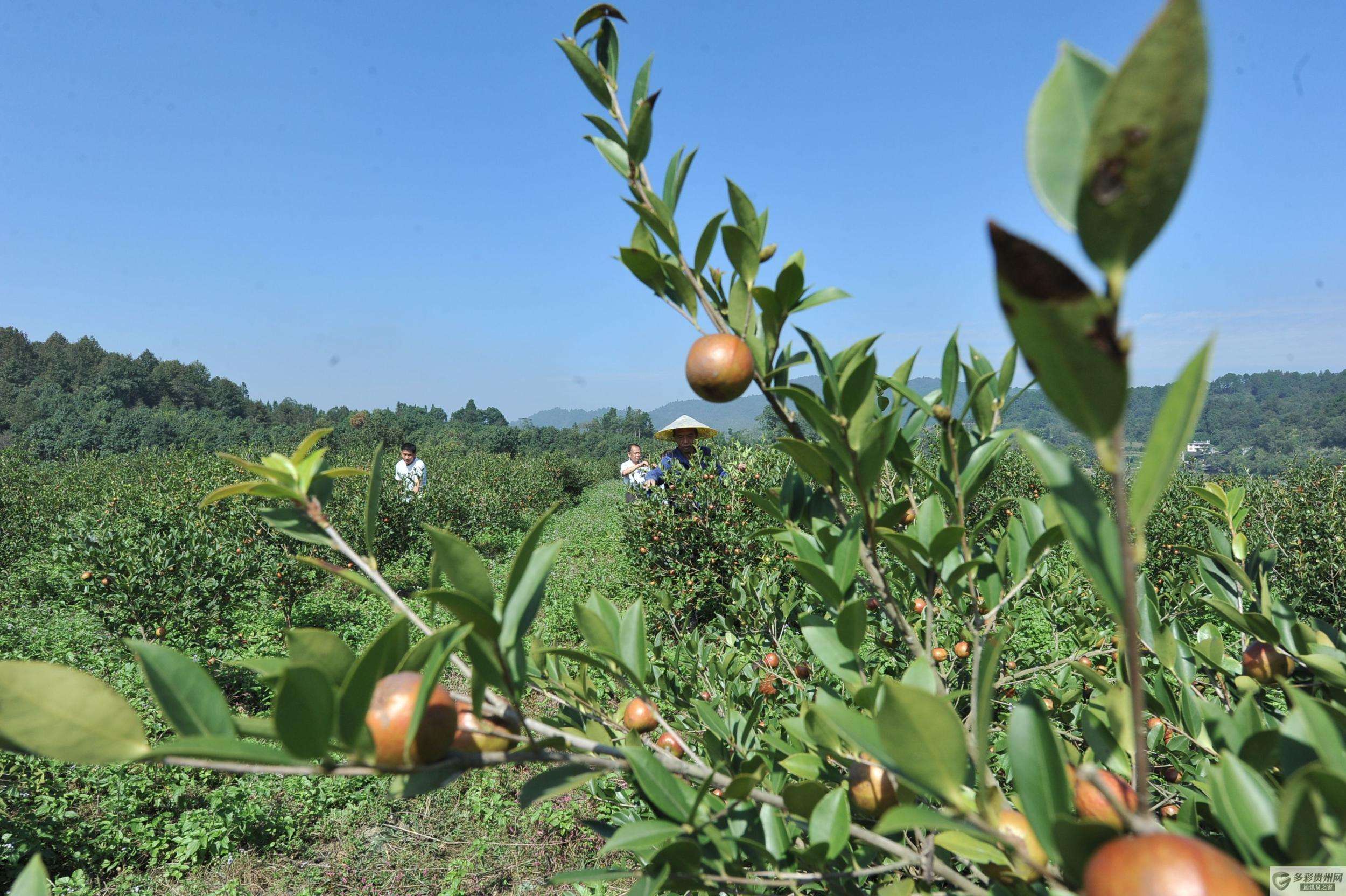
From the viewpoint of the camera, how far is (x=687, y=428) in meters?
6.45

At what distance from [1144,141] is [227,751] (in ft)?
1.83

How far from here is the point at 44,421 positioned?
36.0 metres

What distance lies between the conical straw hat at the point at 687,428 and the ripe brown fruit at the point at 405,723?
593 cm

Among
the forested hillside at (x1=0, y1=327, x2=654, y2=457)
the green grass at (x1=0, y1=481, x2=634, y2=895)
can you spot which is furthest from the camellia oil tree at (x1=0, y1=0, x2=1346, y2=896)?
the forested hillside at (x1=0, y1=327, x2=654, y2=457)

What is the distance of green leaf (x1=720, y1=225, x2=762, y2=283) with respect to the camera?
2.51 feet

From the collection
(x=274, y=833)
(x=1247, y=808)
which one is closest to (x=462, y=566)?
(x=1247, y=808)

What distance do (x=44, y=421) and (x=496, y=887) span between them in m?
46.9

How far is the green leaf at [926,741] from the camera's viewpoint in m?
0.41

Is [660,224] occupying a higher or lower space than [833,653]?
higher

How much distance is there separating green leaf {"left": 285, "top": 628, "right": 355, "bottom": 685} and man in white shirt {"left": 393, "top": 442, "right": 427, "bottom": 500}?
8473mm

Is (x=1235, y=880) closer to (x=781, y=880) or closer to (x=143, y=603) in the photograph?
(x=781, y=880)

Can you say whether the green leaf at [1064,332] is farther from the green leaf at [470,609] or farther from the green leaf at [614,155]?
the green leaf at [614,155]

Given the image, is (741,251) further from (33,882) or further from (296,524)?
(33,882)

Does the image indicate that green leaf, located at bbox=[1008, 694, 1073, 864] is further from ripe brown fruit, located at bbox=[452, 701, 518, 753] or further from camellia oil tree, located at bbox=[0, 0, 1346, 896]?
ripe brown fruit, located at bbox=[452, 701, 518, 753]
